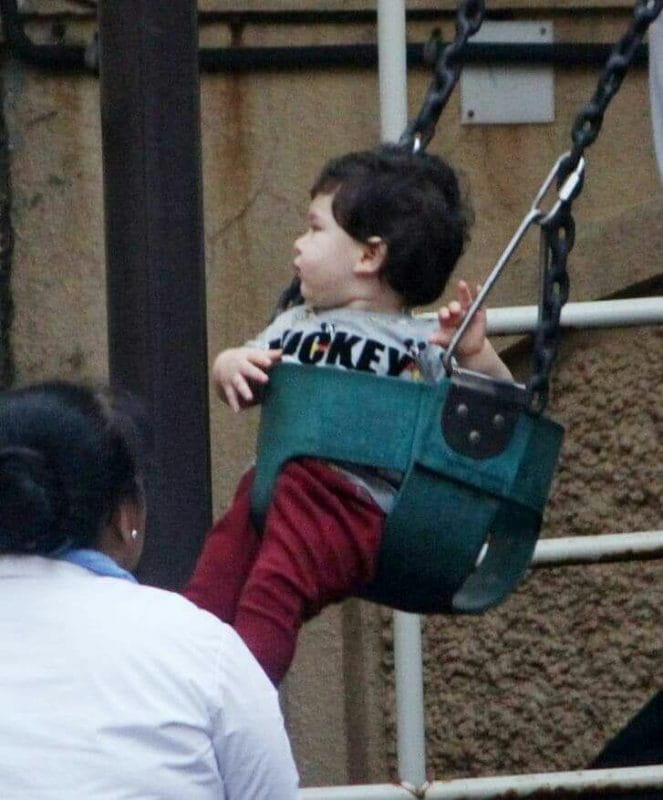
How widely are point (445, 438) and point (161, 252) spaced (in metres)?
0.62

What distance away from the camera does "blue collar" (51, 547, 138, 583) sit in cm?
239

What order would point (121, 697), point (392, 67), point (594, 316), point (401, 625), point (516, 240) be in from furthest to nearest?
point (401, 625) < point (392, 67) < point (594, 316) < point (516, 240) < point (121, 697)

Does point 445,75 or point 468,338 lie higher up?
point 445,75

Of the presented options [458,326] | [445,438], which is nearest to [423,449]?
[445,438]

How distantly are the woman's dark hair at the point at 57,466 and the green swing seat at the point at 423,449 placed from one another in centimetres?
45

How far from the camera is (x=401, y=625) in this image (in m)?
3.83

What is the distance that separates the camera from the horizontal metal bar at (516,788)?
3660 millimetres

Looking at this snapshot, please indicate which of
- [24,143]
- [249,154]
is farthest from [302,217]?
[24,143]

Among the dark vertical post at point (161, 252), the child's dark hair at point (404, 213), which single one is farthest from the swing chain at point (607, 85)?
the dark vertical post at point (161, 252)

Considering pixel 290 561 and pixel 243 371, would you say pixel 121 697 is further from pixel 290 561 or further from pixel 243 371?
pixel 243 371

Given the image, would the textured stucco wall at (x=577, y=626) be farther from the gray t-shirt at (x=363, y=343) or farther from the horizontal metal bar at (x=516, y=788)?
the gray t-shirt at (x=363, y=343)

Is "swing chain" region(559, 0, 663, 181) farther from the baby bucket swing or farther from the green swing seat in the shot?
the green swing seat

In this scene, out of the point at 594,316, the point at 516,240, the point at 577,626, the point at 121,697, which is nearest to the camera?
the point at 121,697

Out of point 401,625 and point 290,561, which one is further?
point 401,625
